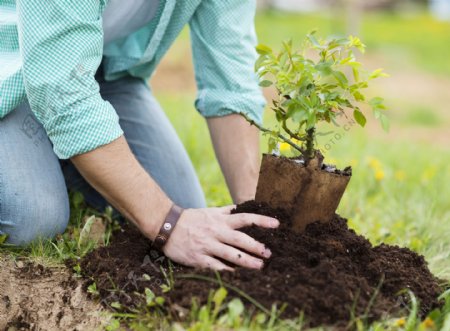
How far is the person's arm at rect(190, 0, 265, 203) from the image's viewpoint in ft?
8.96

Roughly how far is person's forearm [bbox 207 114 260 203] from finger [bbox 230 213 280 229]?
1.95 ft

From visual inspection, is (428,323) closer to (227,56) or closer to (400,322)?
(400,322)

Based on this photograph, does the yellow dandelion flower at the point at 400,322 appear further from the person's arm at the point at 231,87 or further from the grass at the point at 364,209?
the person's arm at the point at 231,87

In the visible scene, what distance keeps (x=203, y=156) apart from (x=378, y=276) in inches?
90.8

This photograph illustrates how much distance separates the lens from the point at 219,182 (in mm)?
3791

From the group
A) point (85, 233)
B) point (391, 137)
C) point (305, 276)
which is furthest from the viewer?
point (391, 137)

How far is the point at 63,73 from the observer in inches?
81.5

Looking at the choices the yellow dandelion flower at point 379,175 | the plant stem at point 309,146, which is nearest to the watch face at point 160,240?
the plant stem at point 309,146

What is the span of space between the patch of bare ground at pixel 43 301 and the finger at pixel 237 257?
0.41m

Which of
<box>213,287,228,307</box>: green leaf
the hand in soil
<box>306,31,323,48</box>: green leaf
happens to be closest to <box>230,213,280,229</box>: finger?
the hand in soil

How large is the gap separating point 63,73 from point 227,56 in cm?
90

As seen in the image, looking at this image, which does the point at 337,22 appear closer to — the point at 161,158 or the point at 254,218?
the point at 161,158

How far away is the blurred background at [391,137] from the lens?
336 cm

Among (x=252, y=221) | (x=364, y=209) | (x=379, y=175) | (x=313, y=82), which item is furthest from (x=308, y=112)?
(x=379, y=175)
